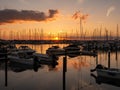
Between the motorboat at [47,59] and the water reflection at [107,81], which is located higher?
the motorboat at [47,59]

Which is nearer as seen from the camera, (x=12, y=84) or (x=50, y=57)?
(x=12, y=84)

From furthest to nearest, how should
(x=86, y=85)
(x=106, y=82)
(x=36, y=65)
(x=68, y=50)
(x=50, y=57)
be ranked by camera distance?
(x=68, y=50) → (x=50, y=57) → (x=36, y=65) → (x=106, y=82) → (x=86, y=85)

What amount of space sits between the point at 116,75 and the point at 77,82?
4743 millimetres

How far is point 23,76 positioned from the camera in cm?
2761

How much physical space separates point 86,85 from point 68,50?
39.6m

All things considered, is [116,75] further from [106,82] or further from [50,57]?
[50,57]

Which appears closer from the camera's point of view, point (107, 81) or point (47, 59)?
point (107, 81)

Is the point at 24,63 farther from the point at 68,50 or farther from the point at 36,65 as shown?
the point at 68,50

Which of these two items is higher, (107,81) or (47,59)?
(47,59)

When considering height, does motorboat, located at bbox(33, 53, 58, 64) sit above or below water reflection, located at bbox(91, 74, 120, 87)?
above

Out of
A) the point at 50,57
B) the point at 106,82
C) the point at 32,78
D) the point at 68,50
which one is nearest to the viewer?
the point at 106,82

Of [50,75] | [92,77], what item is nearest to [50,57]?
[50,75]

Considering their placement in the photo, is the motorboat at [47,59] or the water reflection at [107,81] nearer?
the water reflection at [107,81]

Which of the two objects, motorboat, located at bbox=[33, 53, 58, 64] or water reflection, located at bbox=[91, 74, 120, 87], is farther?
motorboat, located at bbox=[33, 53, 58, 64]
